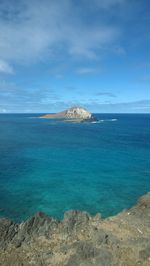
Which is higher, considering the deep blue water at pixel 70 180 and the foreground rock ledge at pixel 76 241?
the foreground rock ledge at pixel 76 241

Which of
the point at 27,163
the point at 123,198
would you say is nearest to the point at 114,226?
the point at 123,198

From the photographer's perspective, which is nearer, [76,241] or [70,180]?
[76,241]

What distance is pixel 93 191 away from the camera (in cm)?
4303

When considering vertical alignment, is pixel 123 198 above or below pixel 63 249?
below

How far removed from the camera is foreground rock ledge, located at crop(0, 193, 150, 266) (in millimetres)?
19797

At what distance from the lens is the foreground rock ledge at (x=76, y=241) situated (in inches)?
779

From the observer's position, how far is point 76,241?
22.4m

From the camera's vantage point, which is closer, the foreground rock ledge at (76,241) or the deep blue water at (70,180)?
the foreground rock ledge at (76,241)

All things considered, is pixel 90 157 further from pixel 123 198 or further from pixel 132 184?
pixel 123 198

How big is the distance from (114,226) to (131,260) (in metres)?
5.55

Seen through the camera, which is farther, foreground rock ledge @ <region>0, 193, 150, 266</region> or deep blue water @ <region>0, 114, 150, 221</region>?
deep blue water @ <region>0, 114, 150, 221</region>

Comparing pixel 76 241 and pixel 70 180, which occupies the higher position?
pixel 76 241

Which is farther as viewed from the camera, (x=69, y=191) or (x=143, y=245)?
(x=69, y=191)

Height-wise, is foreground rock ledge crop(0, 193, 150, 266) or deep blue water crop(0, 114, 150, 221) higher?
foreground rock ledge crop(0, 193, 150, 266)
